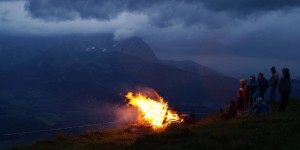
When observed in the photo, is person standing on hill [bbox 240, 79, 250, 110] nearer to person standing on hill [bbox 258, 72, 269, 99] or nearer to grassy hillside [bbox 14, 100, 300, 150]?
person standing on hill [bbox 258, 72, 269, 99]

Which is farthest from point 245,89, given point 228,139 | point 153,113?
point 228,139

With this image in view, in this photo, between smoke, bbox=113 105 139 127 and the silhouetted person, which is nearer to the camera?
the silhouetted person

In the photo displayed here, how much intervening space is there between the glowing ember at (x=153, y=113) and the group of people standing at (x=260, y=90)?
16.9 ft

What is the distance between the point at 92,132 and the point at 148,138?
Result: 9249 mm

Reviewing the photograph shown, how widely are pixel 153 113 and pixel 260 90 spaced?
8.36 metres

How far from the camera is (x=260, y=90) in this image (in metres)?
30.3

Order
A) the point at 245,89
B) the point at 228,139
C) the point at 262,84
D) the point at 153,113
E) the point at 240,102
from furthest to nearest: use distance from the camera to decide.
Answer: the point at 153,113, the point at 262,84, the point at 245,89, the point at 240,102, the point at 228,139

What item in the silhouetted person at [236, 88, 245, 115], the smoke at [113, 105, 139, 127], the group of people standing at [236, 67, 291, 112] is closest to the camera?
the group of people standing at [236, 67, 291, 112]

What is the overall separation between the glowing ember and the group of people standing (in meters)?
5.15

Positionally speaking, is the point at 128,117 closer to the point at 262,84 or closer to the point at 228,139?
the point at 262,84

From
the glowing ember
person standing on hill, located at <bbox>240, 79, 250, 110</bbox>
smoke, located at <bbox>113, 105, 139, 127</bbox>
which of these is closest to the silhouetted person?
person standing on hill, located at <bbox>240, 79, 250, 110</bbox>

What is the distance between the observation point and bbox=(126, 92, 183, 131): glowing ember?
30.7 meters

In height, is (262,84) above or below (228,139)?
above

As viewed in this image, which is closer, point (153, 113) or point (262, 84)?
point (262, 84)
